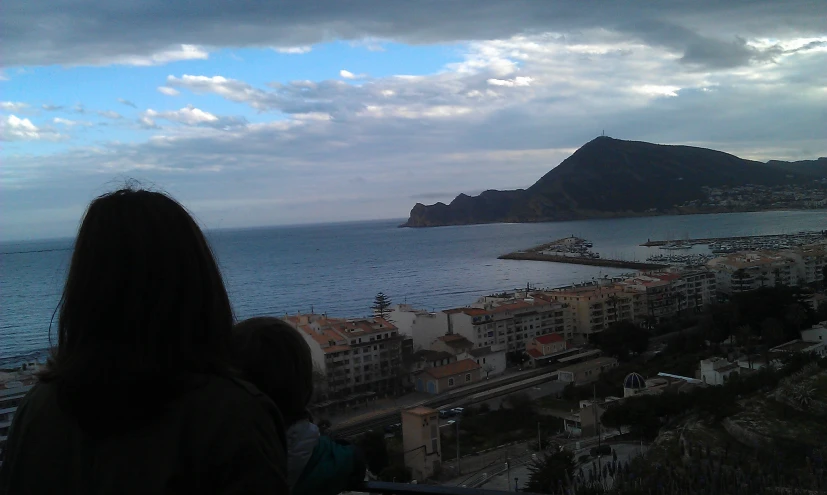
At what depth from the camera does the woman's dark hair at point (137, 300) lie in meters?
0.49

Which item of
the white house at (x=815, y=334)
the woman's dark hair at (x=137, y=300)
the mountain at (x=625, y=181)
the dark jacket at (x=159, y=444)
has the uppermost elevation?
the mountain at (x=625, y=181)

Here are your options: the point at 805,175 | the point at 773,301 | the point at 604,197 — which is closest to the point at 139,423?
the point at 773,301

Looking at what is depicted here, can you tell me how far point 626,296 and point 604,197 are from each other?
55.6 metres

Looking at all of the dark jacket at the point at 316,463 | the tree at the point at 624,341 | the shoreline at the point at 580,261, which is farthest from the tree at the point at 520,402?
the shoreline at the point at 580,261

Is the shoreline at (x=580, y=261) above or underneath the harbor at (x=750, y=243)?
underneath

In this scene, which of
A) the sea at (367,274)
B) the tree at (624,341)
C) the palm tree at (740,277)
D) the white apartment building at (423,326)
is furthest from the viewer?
the palm tree at (740,277)

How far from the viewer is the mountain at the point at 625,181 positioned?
66.5m

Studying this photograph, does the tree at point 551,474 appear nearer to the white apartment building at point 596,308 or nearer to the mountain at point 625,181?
the white apartment building at point 596,308

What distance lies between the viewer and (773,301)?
429 inches

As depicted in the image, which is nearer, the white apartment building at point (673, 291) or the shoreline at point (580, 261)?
the white apartment building at point (673, 291)

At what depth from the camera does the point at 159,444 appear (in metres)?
0.46

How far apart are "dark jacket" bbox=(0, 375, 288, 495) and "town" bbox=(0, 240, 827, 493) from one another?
4.87 feet

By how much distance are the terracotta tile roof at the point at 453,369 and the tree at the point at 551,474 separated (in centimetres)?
509

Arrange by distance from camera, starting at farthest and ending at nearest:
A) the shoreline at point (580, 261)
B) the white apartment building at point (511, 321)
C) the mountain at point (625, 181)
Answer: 1. the mountain at point (625, 181)
2. the shoreline at point (580, 261)
3. the white apartment building at point (511, 321)
